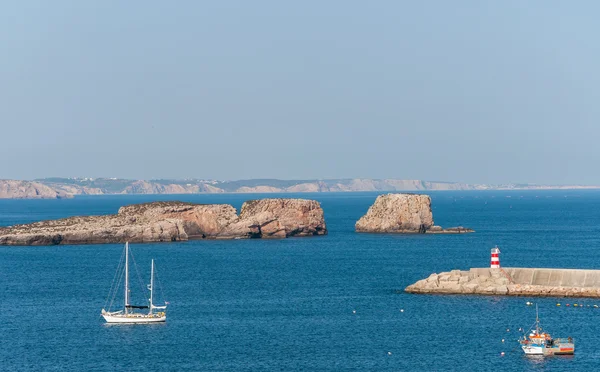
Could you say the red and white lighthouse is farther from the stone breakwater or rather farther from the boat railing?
the boat railing

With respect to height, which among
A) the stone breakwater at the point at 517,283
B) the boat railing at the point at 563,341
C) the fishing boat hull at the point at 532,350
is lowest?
the fishing boat hull at the point at 532,350

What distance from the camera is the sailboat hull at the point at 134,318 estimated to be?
72500 mm

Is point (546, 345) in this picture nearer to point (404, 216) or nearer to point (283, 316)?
point (283, 316)

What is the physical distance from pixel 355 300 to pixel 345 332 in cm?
1458

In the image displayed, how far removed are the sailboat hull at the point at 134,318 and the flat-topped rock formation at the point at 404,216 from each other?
291 feet

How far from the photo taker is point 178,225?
147 m

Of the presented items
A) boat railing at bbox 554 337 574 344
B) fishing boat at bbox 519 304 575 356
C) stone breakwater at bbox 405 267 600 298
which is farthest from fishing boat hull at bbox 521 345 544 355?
stone breakwater at bbox 405 267 600 298

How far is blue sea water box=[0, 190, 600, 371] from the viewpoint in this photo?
60125 millimetres

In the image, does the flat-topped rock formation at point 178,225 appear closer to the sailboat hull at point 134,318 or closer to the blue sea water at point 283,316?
the blue sea water at point 283,316

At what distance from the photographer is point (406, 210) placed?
160 meters

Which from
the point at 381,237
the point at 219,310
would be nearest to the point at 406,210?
the point at 381,237

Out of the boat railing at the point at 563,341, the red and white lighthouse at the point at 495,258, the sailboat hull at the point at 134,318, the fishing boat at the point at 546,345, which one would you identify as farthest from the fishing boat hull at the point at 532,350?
the sailboat hull at the point at 134,318

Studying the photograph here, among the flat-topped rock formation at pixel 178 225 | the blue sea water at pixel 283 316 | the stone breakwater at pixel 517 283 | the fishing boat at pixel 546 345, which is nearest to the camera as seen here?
the blue sea water at pixel 283 316

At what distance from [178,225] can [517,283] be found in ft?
231
